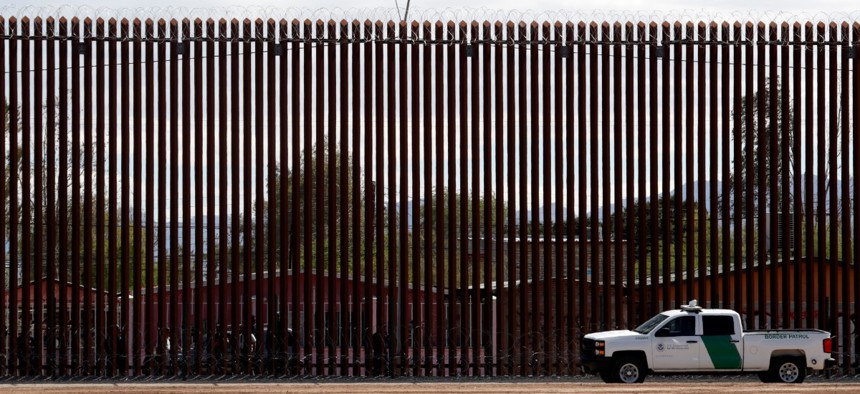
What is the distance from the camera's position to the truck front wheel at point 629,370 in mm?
15781

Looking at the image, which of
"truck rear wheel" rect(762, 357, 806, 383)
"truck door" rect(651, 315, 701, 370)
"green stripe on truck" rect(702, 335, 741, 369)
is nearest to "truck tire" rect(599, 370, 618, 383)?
"truck door" rect(651, 315, 701, 370)

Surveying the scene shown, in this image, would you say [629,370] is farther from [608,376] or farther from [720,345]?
[720,345]

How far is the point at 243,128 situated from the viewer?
1588cm

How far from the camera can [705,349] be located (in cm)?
1591

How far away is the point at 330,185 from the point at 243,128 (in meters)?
1.12

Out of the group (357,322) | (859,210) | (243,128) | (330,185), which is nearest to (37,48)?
(243,128)

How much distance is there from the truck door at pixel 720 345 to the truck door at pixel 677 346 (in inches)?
3.8

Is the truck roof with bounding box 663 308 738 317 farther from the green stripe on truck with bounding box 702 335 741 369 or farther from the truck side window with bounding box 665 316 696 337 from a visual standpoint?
the green stripe on truck with bounding box 702 335 741 369

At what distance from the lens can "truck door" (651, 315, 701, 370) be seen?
15844mm

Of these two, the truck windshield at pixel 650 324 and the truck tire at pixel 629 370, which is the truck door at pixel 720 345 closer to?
the truck windshield at pixel 650 324

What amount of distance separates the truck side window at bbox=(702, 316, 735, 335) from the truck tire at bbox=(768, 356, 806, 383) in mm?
571

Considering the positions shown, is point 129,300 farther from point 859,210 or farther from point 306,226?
point 859,210

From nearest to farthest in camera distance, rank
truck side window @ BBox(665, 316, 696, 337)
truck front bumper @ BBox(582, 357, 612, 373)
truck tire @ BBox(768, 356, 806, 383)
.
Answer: truck front bumper @ BBox(582, 357, 612, 373)
truck tire @ BBox(768, 356, 806, 383)
truck side window @ BBox(665, 316, 696, 337)

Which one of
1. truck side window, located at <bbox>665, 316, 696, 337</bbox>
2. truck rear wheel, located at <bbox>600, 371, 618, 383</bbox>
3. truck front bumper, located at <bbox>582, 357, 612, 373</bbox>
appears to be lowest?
truck rear wheel, located at <bbox>600, 371, 618, 383</bbox>
